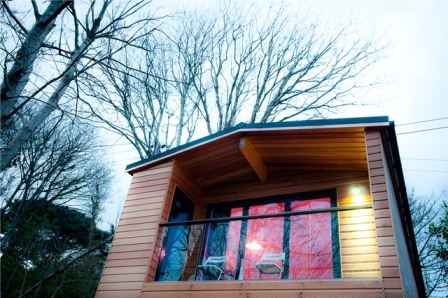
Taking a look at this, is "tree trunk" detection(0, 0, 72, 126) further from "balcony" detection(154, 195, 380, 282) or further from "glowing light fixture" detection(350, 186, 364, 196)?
"glowing light fixture" detection(350, 186, 364, 196)

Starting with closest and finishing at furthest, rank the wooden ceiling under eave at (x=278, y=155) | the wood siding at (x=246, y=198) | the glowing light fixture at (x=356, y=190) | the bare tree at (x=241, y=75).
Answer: the wood siding at (x=246, y=198)
the wooden ceiling under eave at (x=278, y=155)
the glowing light fixture at (x=356, y=190)
the bare tree at (x=241, y=75)

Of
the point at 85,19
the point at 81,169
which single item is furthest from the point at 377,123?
the point at 81,169

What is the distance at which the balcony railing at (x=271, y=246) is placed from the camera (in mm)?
4738

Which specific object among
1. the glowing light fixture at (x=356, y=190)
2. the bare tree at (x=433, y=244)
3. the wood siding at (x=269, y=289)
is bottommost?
the wood siding at (x=269, y=289)

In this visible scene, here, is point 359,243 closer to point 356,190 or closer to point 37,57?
point 356,190

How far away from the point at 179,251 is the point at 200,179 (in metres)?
1.61

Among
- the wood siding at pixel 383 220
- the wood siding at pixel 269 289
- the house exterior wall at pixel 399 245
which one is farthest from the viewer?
the house exterior wall at pixel 399 245

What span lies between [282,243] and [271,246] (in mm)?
223

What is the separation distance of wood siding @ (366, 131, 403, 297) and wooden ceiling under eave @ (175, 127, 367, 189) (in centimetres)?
43

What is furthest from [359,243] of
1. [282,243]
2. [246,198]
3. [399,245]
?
[246,198]

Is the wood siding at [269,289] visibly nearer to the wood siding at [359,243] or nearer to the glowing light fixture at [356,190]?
the wood siding at [359,243]

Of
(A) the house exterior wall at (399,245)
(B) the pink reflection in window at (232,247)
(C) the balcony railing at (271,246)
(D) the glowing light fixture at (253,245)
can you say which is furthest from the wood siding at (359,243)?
(B) the pink reflection in window at (232,247)

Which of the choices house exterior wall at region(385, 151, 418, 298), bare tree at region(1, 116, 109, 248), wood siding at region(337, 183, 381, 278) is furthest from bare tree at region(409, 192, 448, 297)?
bare tree at region(1, 116, 109, 248)

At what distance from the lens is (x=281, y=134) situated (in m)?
5.37
